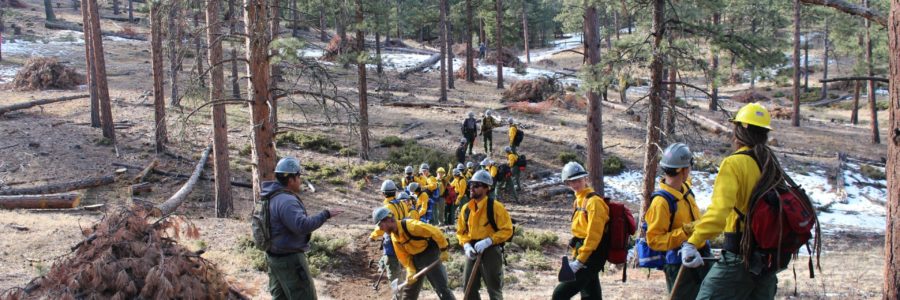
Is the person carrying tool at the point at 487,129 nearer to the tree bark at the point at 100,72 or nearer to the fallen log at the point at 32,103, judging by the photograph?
the tree bark at the point at 100,72

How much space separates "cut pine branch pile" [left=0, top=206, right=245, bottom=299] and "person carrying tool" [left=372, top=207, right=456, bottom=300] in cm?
213

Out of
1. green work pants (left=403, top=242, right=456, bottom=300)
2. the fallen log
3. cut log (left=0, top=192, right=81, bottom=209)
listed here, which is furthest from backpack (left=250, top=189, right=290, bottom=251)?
the fallen log


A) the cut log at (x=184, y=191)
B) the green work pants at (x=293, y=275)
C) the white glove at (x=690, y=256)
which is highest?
the white glove at (x=690, y=256)

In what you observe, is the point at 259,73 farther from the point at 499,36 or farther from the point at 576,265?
the point at 499,36

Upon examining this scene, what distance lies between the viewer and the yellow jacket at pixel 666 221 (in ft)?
17.9

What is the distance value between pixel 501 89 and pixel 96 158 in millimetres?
24065

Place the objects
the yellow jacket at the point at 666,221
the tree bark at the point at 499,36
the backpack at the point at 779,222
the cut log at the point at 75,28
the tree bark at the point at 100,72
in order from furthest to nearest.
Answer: the cut log at the point at 75,28 < the tree bark at the point at 499,36 < the tree bark at the point at 100,72 < the yellow jacket at the point at 666,221 < the backpack at the point at 779,222

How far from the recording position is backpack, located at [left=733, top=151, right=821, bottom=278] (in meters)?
4.19

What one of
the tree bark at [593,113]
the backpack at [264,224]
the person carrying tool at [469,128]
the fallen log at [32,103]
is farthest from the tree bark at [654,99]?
the fallen log at [32,103]

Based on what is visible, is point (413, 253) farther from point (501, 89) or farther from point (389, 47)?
point (389, 47)

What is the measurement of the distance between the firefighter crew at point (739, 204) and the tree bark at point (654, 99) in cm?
697

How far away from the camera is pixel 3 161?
18.7 metres

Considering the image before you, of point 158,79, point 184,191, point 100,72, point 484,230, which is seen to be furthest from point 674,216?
point 100,72

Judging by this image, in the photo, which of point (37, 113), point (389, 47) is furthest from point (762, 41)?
point (389, 47)
